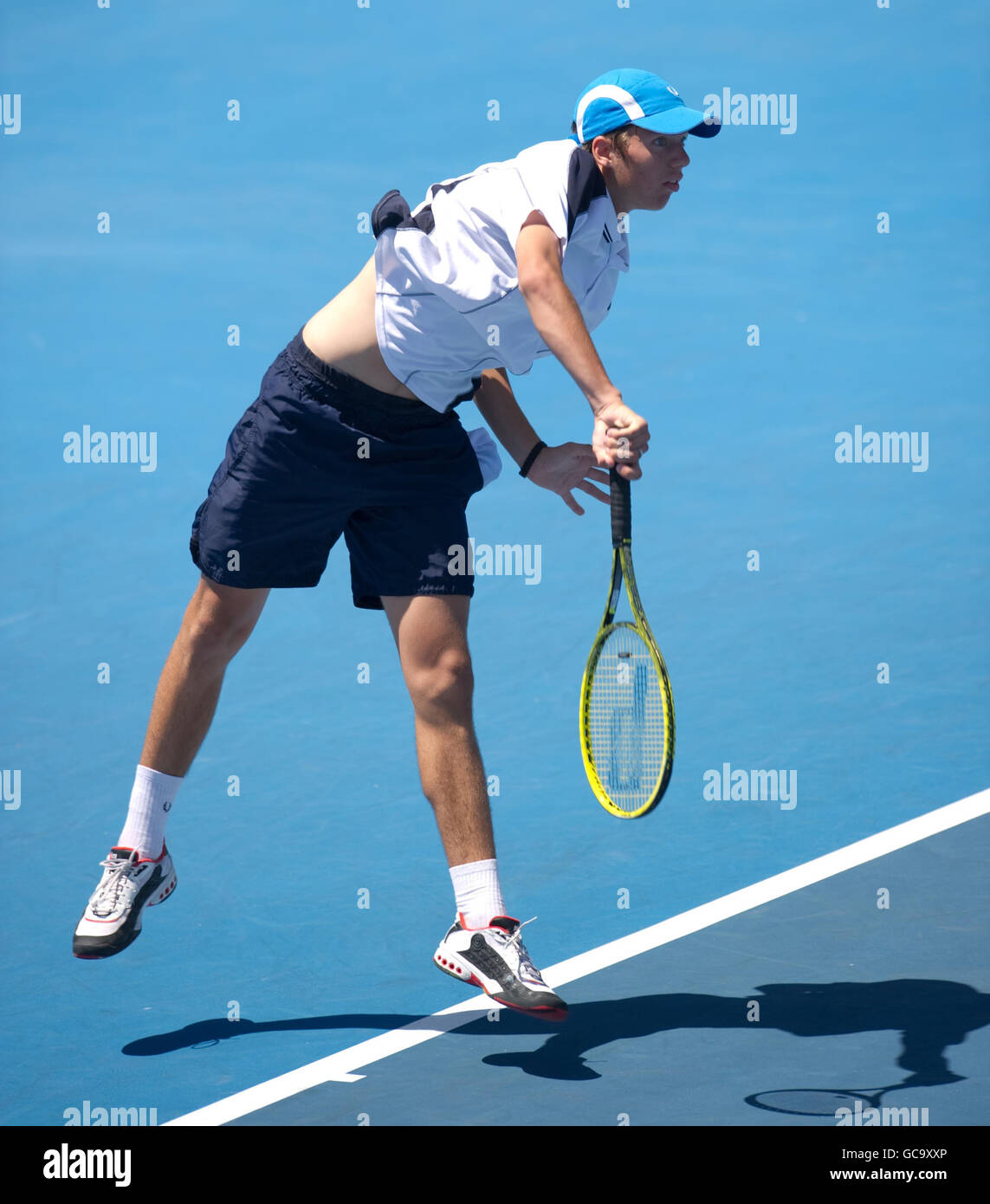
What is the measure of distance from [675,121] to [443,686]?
4.31 feet

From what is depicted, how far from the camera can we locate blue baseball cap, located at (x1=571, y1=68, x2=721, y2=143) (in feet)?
12.1

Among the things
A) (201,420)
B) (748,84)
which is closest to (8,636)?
(201,420)

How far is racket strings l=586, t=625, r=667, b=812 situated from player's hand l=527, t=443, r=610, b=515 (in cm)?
42

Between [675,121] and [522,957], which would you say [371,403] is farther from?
[522,957]

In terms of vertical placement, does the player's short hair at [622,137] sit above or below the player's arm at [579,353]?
above

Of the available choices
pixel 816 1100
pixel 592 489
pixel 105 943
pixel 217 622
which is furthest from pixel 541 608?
pixel 816 1100

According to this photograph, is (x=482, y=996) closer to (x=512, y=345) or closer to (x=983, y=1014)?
(x=983, y=1014)

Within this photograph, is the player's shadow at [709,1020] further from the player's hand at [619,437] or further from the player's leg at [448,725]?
the player's hand at [619,437]

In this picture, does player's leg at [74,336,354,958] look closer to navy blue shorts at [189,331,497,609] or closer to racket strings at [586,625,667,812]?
navy blue shorts at [189,331,497,609]

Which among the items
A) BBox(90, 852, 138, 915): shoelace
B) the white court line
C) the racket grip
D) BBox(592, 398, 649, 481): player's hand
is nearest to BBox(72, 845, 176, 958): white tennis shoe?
BBox(90, 852, 138, 915): shoelace

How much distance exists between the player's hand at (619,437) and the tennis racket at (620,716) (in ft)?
0.89

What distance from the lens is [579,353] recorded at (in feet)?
11.5

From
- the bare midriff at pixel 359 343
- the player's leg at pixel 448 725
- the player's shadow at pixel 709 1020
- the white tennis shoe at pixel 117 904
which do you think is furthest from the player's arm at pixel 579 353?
the white tennis shoe at pixel 117 904

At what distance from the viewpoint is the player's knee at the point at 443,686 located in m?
3.91
